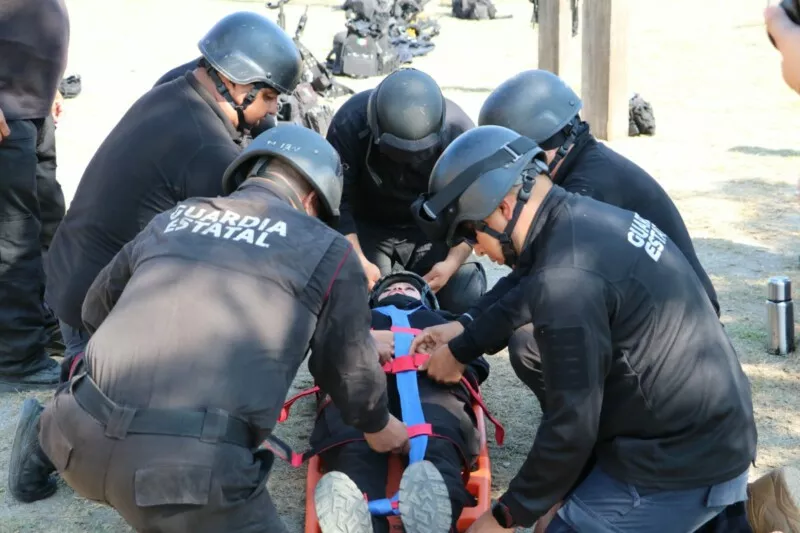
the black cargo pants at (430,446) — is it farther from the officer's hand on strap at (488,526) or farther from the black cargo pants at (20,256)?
the black cargo pants at (20,256)

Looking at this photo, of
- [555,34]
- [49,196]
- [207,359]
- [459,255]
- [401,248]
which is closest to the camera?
[207,359]

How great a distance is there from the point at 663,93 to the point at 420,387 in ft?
33.4

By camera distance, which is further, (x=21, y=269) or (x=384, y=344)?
(x=21, y=269)

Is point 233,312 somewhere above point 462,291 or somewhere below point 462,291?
above

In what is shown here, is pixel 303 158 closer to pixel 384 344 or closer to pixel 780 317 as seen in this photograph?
pixel 384 344

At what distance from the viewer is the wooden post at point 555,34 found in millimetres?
11938

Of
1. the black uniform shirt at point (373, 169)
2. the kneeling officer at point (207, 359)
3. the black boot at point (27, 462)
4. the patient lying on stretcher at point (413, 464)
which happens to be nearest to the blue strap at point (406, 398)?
the patient lying on stretcher at point (413, 464)

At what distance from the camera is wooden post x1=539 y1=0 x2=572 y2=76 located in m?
11.9

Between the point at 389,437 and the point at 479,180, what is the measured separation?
1.17m

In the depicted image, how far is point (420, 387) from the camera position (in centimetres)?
450

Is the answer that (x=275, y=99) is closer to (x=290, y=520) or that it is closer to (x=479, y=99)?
(x=290, y=520)

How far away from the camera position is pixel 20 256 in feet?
19.7

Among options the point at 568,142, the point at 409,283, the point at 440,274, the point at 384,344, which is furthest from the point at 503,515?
the point at 440,274

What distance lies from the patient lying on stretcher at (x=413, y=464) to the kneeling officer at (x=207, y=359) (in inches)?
12.5
